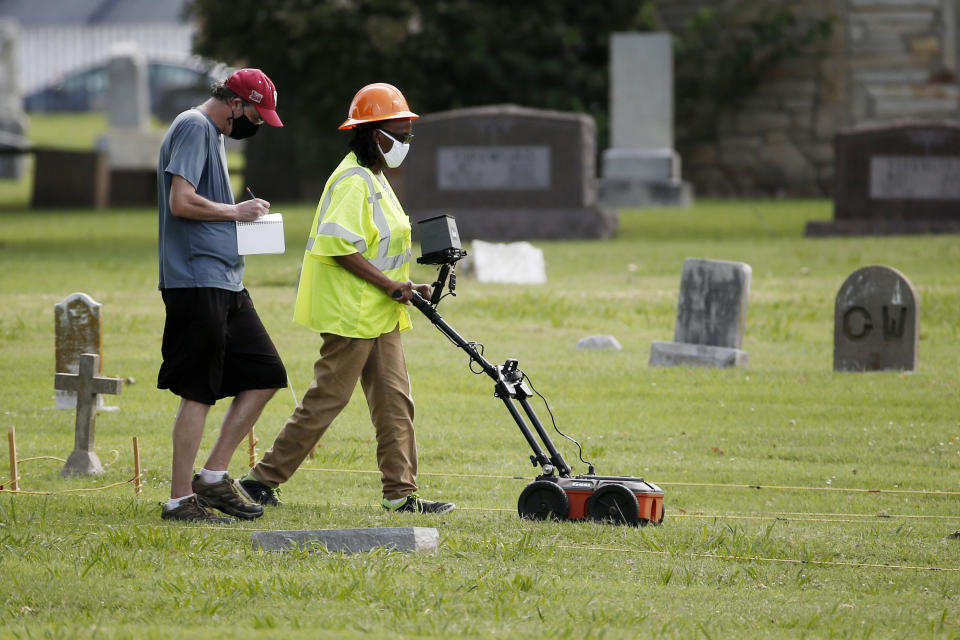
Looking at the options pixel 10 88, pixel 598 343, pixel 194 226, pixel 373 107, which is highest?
pixel 10 88

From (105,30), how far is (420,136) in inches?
1705

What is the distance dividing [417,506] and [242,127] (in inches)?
72.6

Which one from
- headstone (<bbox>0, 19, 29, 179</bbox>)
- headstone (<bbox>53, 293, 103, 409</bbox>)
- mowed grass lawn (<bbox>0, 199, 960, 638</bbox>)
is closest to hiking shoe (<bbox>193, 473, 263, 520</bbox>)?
mowed grass lawn (<bbox>0, 199, 960, 638</bbox>)

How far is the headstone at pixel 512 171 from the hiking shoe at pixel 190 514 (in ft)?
48.2

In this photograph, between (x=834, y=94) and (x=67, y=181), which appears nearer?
(x=67, y=181)

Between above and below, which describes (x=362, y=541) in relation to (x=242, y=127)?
below

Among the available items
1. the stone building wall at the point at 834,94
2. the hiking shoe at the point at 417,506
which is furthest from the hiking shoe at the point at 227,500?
the stone building wall at the point at 834,94

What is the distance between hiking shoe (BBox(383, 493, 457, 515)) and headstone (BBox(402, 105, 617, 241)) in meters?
14.3

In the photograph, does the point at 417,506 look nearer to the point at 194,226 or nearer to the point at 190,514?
the point at 190,514

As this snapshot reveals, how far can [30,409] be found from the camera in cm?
930

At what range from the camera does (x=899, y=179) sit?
2011 centimetres

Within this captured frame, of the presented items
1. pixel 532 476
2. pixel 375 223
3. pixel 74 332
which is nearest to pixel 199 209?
pixel 375 223

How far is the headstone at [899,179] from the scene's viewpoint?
1995cm

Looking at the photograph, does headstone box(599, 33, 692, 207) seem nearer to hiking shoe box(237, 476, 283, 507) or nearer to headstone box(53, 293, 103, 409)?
headstone box(53, 293, 103, 409)
